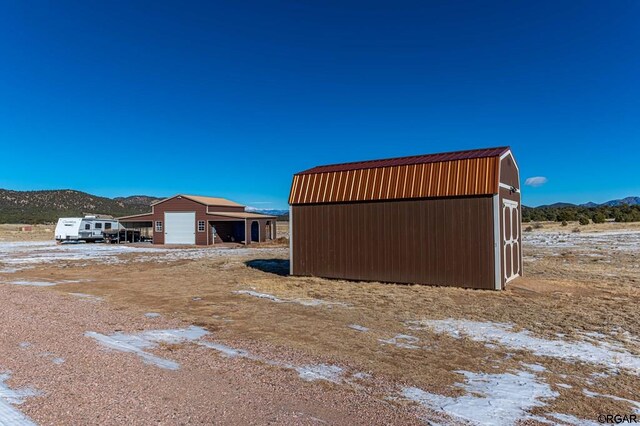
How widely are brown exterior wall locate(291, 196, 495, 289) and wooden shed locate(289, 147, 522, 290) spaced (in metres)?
0.03

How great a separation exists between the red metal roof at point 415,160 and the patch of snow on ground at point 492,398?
865 centimetres

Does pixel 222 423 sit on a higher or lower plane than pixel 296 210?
lower

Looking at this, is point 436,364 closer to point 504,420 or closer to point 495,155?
point 504,420

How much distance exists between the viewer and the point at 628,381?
4855mm

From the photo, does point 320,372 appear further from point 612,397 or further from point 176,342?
point 612,397

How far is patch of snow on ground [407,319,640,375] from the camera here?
5.65m

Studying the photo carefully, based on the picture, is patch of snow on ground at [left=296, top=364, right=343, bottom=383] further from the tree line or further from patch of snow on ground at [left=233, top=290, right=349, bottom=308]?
the tree line

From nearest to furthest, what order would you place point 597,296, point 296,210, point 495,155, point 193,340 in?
1. point 193,340
2. point 597,296
3. point 495,155
4. point 296,210

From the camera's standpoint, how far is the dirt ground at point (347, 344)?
13.5ft

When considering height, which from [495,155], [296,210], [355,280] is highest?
[495,155]

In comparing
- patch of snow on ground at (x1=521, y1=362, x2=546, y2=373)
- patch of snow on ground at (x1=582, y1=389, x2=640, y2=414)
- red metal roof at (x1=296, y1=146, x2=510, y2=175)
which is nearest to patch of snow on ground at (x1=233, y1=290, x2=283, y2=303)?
red metal roof at (x1=296, y1=146, x2=510, y2=175)

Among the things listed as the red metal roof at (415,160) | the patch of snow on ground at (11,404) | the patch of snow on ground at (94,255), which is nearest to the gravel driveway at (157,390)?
the patch of snow on ground at (11,404)

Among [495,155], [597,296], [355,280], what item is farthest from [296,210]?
[597,296]

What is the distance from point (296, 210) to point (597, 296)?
31.5 ft
